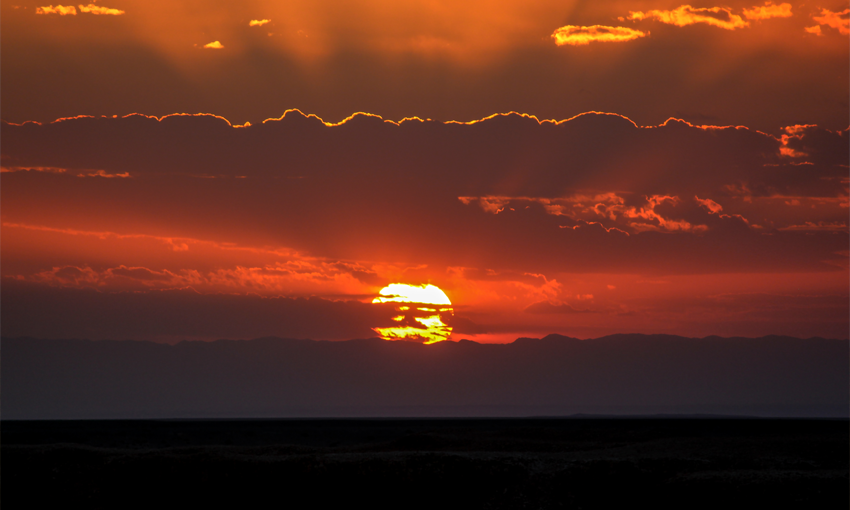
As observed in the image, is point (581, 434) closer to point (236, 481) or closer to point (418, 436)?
point (418, 436)

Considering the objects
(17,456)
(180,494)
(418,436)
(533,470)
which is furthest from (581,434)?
(17,456)

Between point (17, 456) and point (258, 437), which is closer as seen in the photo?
point (17, 456)

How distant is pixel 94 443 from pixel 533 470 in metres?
50.2

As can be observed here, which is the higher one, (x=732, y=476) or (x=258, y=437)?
(x=732, y=476)

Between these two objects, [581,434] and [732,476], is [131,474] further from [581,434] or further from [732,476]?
[581,434]

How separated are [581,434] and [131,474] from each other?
124 feet

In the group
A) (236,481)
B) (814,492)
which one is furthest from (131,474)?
(814,492)

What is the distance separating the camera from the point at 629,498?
3172 centimetres

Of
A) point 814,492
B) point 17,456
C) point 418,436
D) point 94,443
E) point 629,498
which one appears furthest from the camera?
point 94,443

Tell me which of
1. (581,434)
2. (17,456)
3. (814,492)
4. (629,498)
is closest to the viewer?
(814,492)

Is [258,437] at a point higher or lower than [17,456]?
lower

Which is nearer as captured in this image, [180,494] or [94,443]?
[180,494]

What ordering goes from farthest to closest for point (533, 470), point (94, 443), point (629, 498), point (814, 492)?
point (94, 443) < point (533, 470) < point (629, 498) < point (814, 492)

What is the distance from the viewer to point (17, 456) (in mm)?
36750
